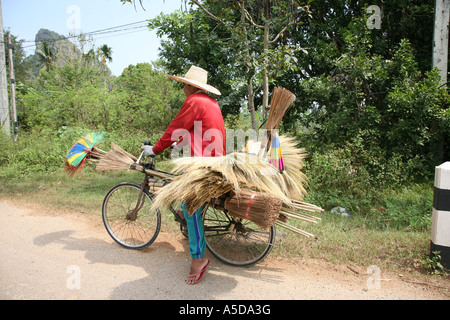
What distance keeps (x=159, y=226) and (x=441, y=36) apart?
19.5 feet

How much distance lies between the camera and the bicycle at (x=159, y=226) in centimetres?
344

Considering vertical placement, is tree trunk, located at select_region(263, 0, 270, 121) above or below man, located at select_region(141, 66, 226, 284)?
above

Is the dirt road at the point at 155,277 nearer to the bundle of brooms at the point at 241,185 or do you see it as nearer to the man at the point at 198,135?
the man at the point at 198,135

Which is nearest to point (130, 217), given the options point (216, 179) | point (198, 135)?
point (198, 135)

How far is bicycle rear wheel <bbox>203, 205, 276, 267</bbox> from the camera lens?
340 centimetres

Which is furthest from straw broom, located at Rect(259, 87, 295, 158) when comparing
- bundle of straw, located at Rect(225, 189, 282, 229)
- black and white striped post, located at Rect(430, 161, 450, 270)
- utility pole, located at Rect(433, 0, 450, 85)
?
utility pole, located at Rect(433, 0, 450, 85)

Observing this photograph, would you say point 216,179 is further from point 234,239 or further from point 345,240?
point 345,240

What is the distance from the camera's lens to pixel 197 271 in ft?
10.2

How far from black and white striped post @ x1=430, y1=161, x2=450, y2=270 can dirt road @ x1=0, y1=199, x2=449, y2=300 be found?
1.37ft

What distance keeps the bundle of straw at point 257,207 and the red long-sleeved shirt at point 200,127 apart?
0.57m

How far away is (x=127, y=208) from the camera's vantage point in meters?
4.05

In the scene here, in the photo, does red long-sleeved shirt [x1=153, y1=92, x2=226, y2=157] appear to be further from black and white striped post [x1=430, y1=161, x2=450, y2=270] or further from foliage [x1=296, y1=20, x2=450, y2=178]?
foliage [x1=296, y1=20, x2=450, y2=178]
